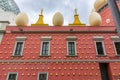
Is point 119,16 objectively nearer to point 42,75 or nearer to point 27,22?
point 42,75

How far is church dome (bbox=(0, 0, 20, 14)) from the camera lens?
111 ft

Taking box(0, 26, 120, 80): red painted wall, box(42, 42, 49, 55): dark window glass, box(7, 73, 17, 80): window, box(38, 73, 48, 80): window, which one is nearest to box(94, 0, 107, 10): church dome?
box(0, 26, 120, 80): red painted wall

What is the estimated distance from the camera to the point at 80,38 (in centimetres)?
1538

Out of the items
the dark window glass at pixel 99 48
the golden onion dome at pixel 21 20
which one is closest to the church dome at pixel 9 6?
the golden onion dome at pixel 21 20

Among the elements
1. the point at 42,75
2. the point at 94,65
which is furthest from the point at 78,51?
the point at 42,75

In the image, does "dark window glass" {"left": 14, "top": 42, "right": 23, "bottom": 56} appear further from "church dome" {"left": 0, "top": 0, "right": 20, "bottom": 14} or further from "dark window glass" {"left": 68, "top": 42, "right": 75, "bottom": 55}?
"church dome" {"left": 0, "top": 0, "right": 20, "bottom": 14}

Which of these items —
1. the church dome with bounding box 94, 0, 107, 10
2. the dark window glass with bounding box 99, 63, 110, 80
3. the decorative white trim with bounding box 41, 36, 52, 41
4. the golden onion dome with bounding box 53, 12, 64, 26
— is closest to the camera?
the dark window glass with bounding box 99, 63, 110, 80

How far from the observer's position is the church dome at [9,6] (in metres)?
33.8

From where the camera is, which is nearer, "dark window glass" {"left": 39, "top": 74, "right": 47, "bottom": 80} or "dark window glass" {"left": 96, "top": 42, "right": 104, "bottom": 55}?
"dark window glass" {"left": 39, "top": 74, "right": 47, "bottom": 80}

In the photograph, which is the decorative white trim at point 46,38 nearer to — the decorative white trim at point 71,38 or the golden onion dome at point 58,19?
the decorative white trim at point 71,38

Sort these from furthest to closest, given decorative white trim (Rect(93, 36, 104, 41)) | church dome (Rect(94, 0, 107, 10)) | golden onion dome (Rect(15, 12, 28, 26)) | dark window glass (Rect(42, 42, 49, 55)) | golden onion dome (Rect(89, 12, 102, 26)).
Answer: church dome (Rect(94, 0, 107, 10))
golden onion dome (Rect(15, 12, 28, 26))
golden onion dome (Rect(89, 12, 102, 26))
decorative white trim (Rect(93, 36, 104, 41))
dark window glass (Rect(42, 42, 49, 55))

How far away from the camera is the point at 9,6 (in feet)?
116

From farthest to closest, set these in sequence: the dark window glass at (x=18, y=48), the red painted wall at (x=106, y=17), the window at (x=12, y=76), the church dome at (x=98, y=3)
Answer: the church dome at (x=98, y=3) < the red painted wall at (x=106, y=17) < the dark window glass at (x=18, y=48) < the window at (x=12, y=76)

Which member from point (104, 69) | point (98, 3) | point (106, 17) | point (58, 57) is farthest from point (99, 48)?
point (98, 3)
